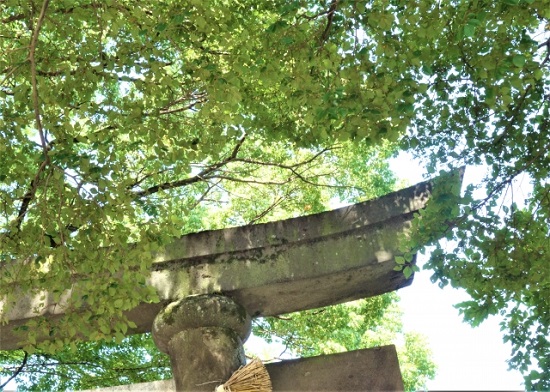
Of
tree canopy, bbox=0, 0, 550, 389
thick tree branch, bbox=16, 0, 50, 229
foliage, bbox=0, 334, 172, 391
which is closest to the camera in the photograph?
thick tree branch, bbox=16, 0, 50, 229

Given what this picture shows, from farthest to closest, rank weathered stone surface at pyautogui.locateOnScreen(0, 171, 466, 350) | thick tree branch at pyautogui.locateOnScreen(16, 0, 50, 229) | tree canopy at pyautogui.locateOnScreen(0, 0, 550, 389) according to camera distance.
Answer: weathered stone surface at pyautogui.locateOnScreen(0, 171, 466, 350) < tree canopy at pyautogui.locateOnScreen(0, 0, 550, 389) < thick tree branch at pyautogui.locateOnScreen(16, 0, 50, 229)

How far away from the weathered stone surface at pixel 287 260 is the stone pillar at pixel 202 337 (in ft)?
0.50

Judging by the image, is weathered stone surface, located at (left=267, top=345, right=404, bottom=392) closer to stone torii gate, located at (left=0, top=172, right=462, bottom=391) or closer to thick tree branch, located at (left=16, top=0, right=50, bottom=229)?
stone torii gate, located at (left=0, top=172, right=462, bottom=391)

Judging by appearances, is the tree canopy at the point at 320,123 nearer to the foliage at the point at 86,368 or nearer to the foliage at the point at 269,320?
→ the foliage at the point at 269,320

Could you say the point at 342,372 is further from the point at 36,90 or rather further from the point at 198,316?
the point at 36,90

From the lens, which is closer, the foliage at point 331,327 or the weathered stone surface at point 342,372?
the weathered stone surface at point 342,372

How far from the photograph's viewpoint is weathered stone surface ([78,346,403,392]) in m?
5.84

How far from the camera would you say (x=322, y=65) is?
5.62 m

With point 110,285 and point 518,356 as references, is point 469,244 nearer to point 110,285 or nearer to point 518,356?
point 518,356

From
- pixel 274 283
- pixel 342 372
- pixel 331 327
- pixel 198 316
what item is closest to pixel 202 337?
pixel 198 316

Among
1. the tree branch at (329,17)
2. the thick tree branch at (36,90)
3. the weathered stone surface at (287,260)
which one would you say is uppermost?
the tree branch at (329,17)

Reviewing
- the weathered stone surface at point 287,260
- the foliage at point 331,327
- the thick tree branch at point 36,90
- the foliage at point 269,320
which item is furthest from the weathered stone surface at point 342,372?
the foliage at point 331,327

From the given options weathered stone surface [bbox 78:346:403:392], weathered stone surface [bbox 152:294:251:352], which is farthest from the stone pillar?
weathered stone surface [bbox 78:346:403:392]

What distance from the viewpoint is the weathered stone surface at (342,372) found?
5844mm
